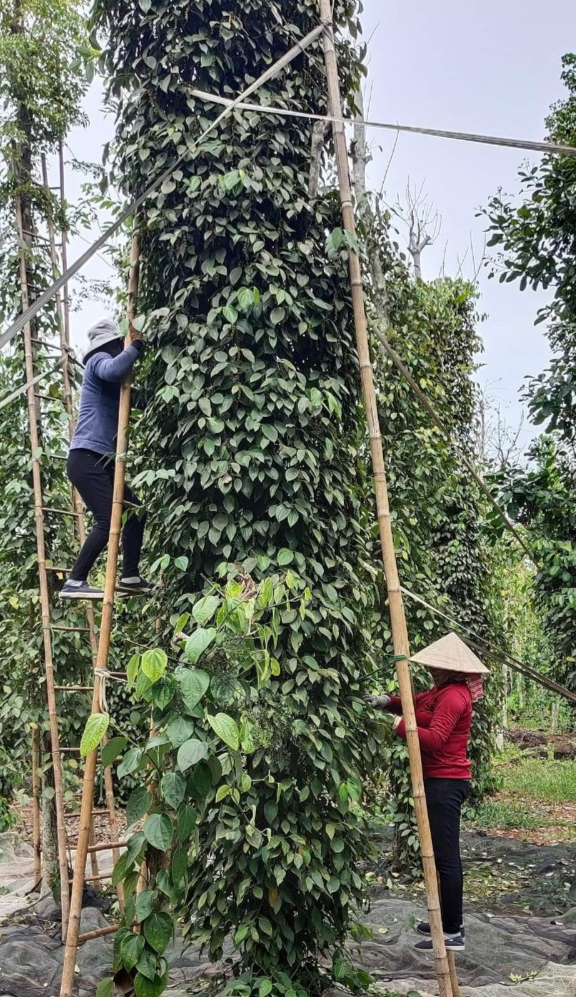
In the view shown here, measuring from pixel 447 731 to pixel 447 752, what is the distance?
5.0 inches

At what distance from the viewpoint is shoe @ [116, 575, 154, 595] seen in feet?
11.6

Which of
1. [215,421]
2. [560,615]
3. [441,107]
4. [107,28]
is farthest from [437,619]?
[441,107]

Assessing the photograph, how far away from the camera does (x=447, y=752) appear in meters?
3.55

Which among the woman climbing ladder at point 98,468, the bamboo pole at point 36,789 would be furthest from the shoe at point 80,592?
the bamboo pole at point 36,789

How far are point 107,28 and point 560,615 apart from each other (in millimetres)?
5314

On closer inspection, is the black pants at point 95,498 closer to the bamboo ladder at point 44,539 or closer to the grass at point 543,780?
the bamboo ladder at point 44,539

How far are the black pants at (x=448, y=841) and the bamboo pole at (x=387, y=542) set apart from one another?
565mm

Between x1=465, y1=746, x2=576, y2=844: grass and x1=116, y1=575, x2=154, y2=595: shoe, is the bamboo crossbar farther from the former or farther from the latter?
x1=465, y1=746, x2=576, y2=844: grass

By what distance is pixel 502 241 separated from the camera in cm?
502

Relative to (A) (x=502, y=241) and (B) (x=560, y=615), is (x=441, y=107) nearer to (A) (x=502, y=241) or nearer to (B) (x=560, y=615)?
(A) (x=502, y=241)

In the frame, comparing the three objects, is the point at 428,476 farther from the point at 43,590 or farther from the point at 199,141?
the point at 199,141

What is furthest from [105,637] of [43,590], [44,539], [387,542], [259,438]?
[44,539]

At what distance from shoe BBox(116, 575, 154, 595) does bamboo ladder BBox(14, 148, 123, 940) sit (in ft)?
3.71

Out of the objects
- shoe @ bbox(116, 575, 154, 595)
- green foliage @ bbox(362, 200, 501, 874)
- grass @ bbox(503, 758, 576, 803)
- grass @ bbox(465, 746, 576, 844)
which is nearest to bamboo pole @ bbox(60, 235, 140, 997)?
shoe @ bbox(116, 575, 154, 595)
